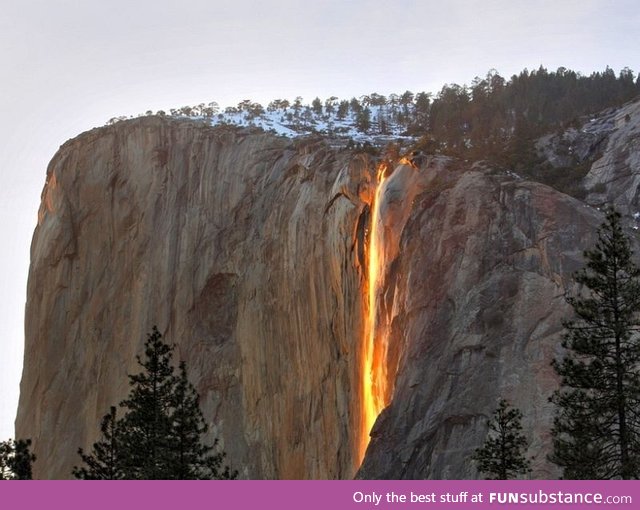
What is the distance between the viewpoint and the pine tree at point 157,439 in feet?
91.2

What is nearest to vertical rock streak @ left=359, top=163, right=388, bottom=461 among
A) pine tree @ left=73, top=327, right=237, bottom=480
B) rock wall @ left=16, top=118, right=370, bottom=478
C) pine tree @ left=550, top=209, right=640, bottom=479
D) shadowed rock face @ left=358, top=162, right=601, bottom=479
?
rock wall @ left=16, top=118, right=370, bottom=478

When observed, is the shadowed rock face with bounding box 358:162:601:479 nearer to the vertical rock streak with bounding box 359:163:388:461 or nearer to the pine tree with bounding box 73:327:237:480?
the vertical rock streak with bounding box 359:163:388:461

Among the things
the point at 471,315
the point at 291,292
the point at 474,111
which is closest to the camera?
the point at 471,315

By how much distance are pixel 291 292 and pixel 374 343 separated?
1345cm

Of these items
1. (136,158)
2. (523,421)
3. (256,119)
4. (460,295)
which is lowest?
(523,421)

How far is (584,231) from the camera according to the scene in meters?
38.2

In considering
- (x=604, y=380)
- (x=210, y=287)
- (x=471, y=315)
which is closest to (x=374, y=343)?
(x=471, y=315)

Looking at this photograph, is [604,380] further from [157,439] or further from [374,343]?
[374,343]

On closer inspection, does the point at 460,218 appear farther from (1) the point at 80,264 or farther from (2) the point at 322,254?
(1) the point at 80,264

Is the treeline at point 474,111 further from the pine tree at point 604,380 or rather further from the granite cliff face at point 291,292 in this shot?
the pine tree at point 604,380

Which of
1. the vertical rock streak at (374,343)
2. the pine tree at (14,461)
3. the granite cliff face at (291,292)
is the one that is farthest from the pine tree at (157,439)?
the vertical rock streak at (374,343)

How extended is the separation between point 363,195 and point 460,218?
35.5 ft

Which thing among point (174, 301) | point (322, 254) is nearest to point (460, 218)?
point (322, 254)

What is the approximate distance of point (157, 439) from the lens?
28109 mm
